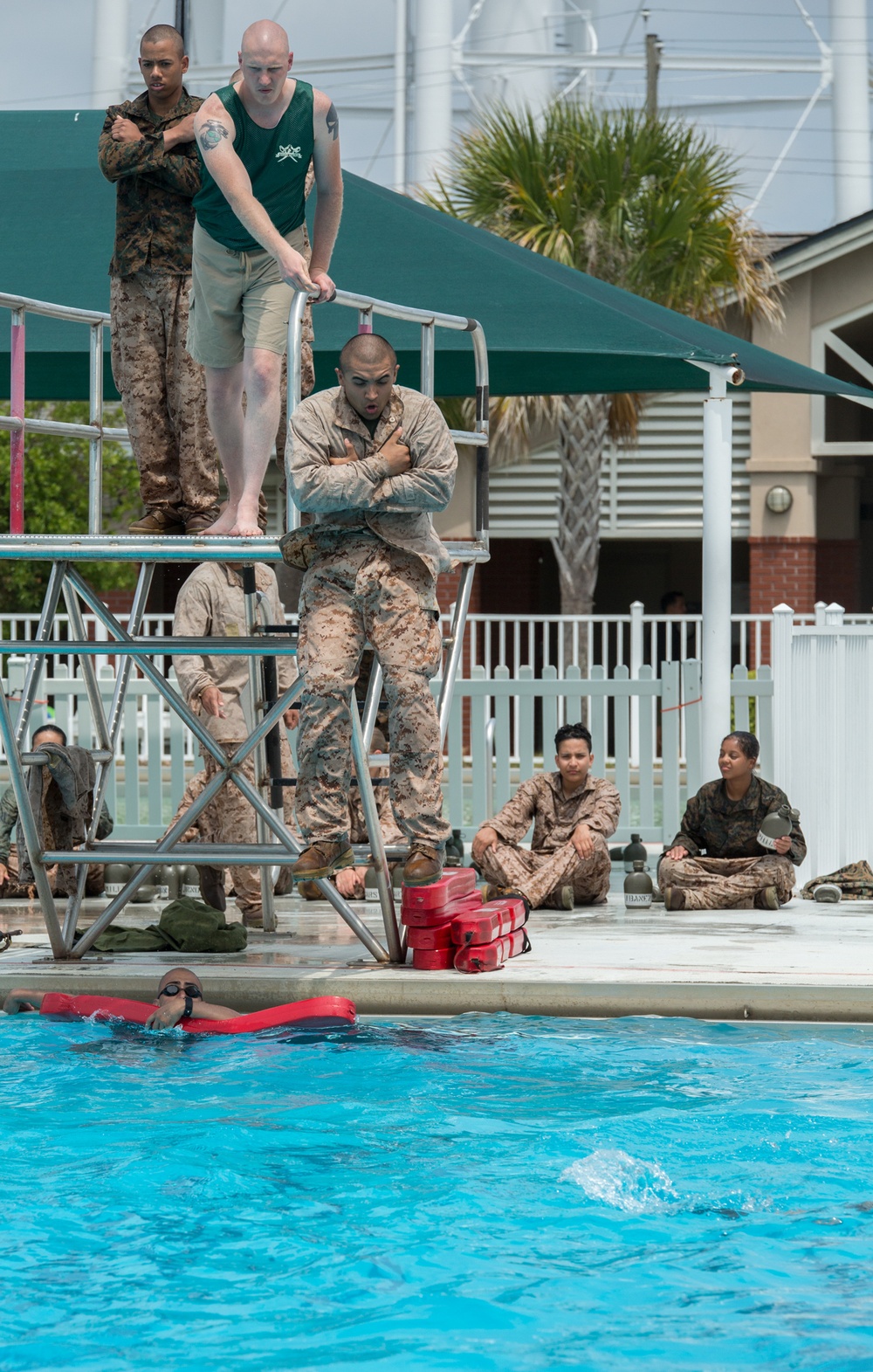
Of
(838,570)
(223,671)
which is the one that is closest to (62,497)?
(838,570)

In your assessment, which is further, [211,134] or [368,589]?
[368,589]

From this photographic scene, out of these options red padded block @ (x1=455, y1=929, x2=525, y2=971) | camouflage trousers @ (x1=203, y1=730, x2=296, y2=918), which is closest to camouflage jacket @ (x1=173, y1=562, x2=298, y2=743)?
camouflage trousers @ (x1=203, y1=730, x2=296, y2=918)

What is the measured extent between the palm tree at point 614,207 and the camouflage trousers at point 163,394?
402 inches

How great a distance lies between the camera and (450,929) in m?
7.64

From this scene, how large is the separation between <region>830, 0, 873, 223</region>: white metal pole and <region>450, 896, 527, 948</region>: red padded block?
2962 cm

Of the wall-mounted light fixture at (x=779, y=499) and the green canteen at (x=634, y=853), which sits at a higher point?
the wall-mounted light fixture at (x=779, y=499)

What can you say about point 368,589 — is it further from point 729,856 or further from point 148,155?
point 729,856

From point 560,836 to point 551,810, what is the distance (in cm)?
18

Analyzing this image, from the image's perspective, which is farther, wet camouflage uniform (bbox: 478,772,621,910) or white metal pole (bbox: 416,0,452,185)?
white metal pole (bbox: 416,0,452,185)

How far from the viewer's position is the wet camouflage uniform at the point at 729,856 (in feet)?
32.3

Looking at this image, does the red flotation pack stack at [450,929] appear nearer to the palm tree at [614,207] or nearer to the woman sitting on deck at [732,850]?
the woman sitting on deck at [732,850]

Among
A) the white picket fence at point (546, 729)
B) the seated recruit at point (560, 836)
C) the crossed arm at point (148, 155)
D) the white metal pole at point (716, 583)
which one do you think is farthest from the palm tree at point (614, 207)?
the crossed arm at point (148, 155)

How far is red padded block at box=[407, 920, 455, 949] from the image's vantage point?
759 cm

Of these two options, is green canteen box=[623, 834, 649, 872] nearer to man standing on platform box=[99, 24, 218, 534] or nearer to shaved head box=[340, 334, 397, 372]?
man standing on platform box=[99, 24, 218, 534]
